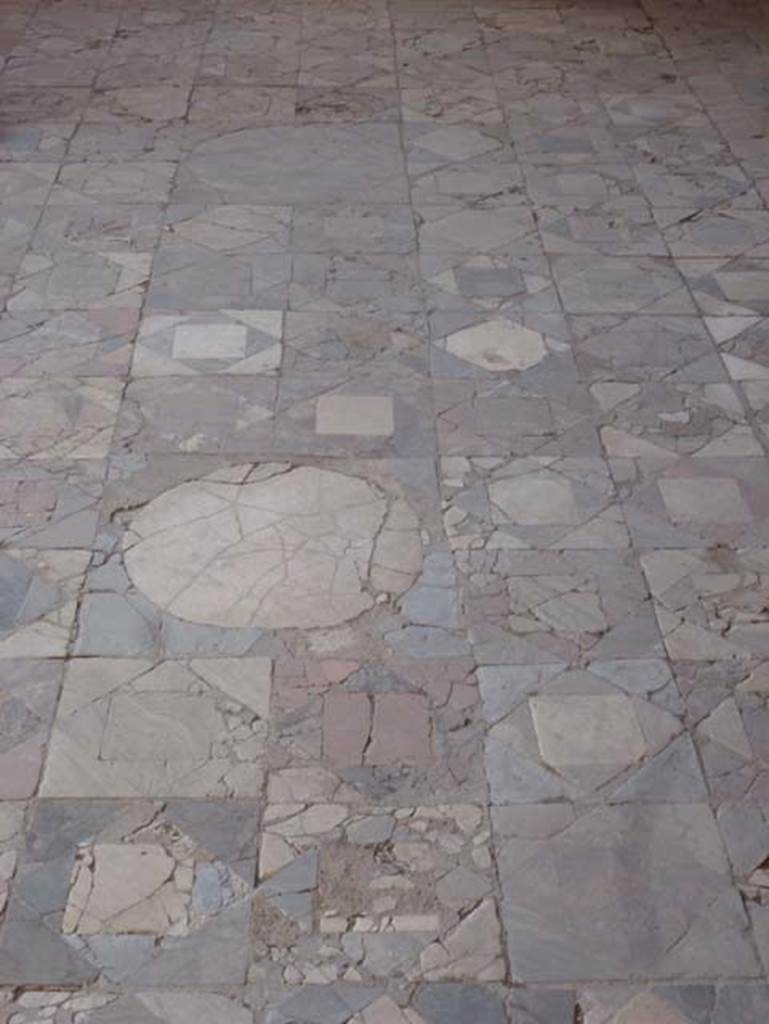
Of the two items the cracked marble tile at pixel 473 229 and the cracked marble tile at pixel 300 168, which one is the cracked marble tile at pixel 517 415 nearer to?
the cracked marble tile at pixel 473 229

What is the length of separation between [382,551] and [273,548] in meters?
0.35

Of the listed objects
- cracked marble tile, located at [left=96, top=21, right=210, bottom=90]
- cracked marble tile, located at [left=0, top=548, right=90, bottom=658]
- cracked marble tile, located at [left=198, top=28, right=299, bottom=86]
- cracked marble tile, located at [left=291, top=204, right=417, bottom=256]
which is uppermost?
cracked marble tile, located at [left=0, top=548, right=90, bottom=658]

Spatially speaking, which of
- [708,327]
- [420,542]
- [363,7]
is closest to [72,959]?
[420,542]

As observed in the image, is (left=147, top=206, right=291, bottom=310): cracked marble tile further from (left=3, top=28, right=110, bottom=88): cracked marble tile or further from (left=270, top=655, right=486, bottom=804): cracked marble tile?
(left=270, top=655, right=486, bottom=804): cracked marble tile

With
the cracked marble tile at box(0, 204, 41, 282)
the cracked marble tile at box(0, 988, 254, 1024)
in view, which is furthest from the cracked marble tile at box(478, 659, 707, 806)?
the cracked marble tile at box(0, 204, 41, 282)

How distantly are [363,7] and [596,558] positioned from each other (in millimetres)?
5616

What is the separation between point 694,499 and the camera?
4.99 meters

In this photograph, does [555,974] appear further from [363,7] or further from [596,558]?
[363,7]

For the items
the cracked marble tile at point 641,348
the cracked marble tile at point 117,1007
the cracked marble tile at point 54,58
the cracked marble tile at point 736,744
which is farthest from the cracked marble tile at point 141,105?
the cracked marble tile at point 117,1007

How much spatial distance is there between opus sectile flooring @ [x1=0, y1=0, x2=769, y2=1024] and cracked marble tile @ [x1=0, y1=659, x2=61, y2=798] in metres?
0.01

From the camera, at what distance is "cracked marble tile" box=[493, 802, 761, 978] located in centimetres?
347

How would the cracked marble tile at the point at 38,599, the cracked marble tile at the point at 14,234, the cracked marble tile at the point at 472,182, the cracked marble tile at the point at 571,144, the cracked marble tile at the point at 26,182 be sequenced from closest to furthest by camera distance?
1. the cracked marble tile at the point at 38,599
2. the cracked marble tile at the point at 14,234
3. the cracked marble tile at the point at 26,182
4. the cracked marble tile at the point at 472,182
5. the cracked marble tile at the point at 571,144

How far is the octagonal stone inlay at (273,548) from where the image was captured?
4500mm

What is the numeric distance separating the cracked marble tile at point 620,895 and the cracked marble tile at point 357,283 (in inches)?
109
